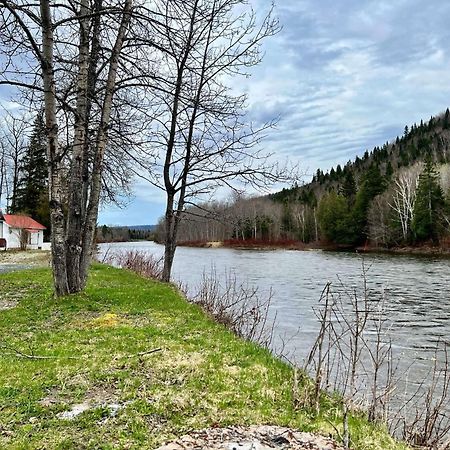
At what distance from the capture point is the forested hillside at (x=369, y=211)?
4362cm

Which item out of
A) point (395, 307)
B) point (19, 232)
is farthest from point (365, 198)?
point (395, 307)

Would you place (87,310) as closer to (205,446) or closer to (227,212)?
(205,446)

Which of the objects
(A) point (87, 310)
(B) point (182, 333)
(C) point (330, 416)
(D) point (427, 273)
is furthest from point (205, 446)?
(D) point (427, 273)

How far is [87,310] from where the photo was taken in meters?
8.37

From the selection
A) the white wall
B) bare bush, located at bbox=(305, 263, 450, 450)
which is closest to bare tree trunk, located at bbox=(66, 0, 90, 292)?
bare bush, located at bbox=(305, 263, 450, 450)

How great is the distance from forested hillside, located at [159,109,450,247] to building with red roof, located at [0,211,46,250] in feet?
47.0

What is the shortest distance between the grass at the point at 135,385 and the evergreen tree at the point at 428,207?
4122cm

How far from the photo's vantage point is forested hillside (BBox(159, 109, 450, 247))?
4362 centimetres

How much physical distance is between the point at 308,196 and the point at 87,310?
75063mm

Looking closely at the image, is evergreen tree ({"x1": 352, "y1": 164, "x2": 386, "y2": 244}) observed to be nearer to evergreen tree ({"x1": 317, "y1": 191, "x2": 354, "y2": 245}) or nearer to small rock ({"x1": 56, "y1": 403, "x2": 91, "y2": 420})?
evergreen tree ({"x1": 317, "y1": 191, "x2": 354, "y2": 245})

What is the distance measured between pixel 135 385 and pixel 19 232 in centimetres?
3576

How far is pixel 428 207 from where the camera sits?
143 ft

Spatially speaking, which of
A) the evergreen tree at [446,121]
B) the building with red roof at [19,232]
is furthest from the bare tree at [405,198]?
the evergreen tree at [446,121]

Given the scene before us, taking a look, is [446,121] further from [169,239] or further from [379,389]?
[379,389]
